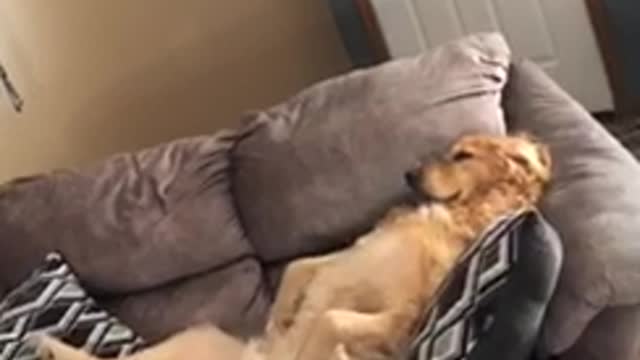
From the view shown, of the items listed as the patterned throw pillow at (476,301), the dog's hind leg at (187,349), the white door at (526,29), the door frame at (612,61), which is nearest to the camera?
the patterned throw pillow at (476,301)

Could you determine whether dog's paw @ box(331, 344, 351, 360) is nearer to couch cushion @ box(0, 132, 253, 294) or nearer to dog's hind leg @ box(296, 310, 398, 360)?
dog's hind leg @ box(296, 310, 398, 360)

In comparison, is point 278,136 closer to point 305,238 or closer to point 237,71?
point 305,238

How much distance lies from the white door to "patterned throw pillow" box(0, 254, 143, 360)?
174 centimetres

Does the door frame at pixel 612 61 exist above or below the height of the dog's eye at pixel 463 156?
below

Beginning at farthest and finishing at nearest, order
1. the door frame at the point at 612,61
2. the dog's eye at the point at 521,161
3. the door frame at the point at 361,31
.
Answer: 1. the door frame at the point at 361,31
2. the door frame at the point at 612,61
3. the dog's eye at the point at 521,161

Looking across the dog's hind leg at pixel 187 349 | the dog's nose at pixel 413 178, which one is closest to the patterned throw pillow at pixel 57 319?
the dog's hind leg at pixel 187 349

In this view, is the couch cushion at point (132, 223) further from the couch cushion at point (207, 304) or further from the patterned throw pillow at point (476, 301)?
the patterned throw pillow at point (476, 301)

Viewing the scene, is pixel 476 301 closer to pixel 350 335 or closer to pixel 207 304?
pixel 350 335

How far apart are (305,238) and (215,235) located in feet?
0.69

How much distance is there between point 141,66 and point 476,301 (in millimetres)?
2442

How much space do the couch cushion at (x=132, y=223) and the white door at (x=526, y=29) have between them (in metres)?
1.39

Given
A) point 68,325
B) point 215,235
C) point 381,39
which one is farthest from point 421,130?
point 381,39

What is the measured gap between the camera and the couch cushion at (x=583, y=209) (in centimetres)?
212

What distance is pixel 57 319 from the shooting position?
106 inches
